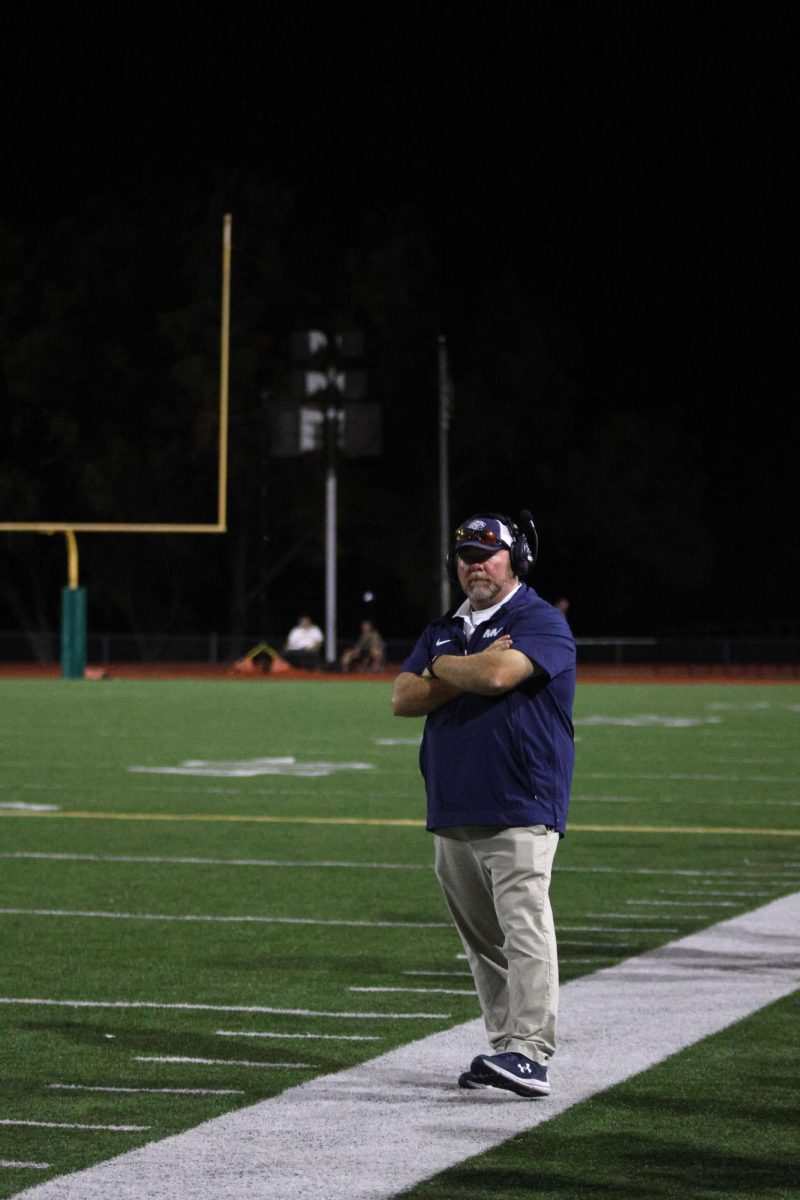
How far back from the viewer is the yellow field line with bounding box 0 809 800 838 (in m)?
15.9

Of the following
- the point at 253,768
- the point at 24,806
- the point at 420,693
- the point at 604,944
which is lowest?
the point at 253,768

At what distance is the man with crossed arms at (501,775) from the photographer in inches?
277

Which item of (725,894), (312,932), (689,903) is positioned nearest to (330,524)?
(725,894)

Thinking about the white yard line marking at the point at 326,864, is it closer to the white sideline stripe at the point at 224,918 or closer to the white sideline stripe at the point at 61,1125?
the white sideline stripe at the point at 224,918

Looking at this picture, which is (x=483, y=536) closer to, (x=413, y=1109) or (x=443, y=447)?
(x=413, y=1109)

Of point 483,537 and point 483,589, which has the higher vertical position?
point 483,537

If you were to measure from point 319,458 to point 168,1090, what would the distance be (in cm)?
4964

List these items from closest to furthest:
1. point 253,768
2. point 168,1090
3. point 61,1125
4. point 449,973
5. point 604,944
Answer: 1. point 61,1125
2. point 168,1090
3. point 449,973
4. point 604,944
5. point 253,768

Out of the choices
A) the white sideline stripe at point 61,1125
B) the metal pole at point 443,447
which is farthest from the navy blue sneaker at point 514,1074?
the metal pole at point 443,447

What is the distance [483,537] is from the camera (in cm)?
720

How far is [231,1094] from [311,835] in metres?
8.42

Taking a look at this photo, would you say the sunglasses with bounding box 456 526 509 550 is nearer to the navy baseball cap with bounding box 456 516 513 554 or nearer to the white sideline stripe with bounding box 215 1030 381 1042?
the navy baseball cap with bounding box 456 516 513 554

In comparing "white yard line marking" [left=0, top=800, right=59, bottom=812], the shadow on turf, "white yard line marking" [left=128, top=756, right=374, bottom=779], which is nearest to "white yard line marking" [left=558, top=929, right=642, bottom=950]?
the shadow on turf

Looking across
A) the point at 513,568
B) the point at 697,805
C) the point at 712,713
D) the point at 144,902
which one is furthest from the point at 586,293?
the point at 513,568
